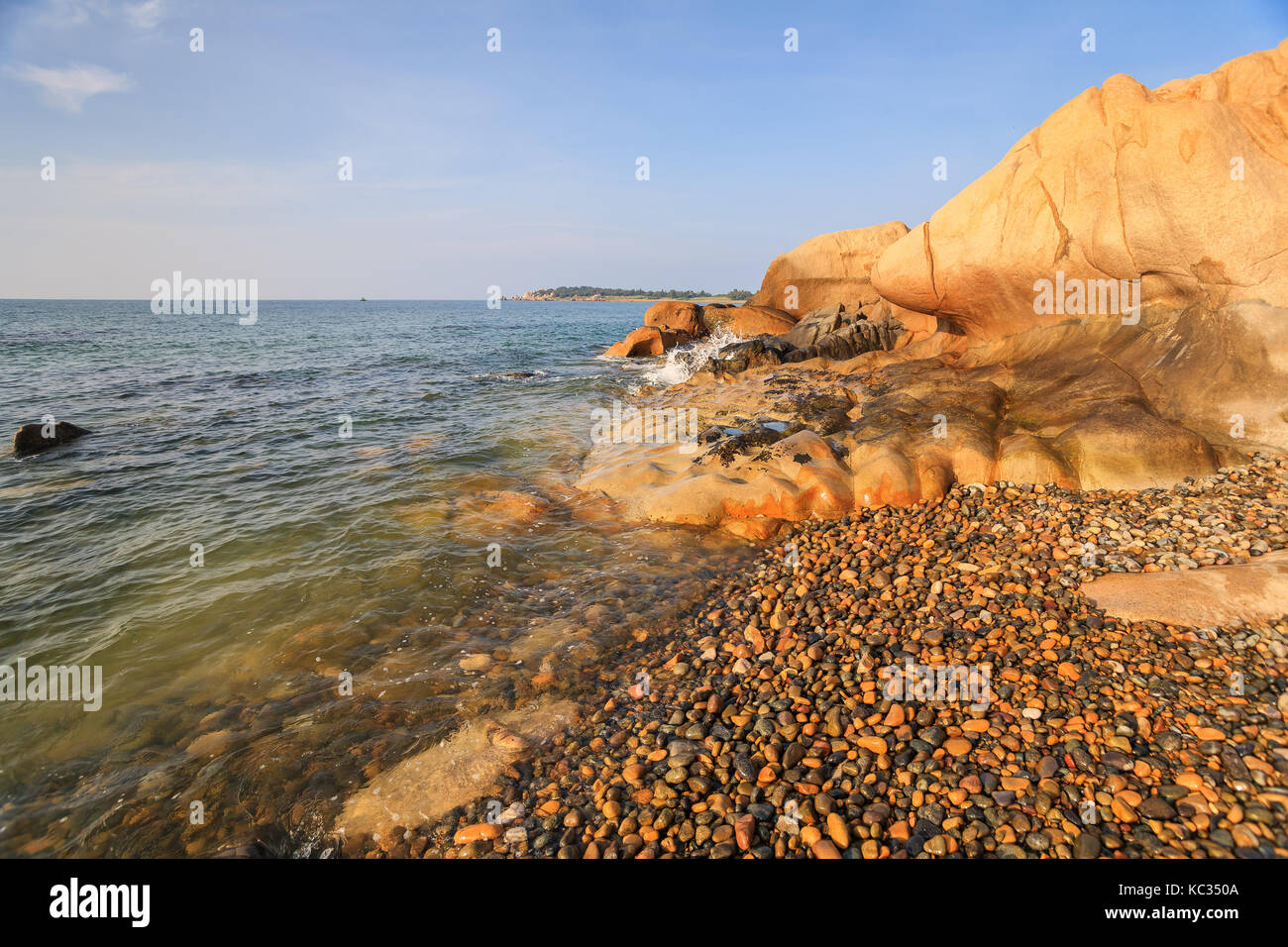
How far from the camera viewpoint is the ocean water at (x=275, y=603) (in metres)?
5.17

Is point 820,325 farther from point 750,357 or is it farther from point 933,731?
point 933,731

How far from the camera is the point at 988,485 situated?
30.7 feet

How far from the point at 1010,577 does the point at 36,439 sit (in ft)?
77.0

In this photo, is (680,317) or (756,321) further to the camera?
(680,317)

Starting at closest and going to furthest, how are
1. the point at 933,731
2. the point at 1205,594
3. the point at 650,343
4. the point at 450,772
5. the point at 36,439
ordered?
the point at 933,731 < the point at 450,772 < the point at 1205,594 < the point at 36,439 < the point at 650,343

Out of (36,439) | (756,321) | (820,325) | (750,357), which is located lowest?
(36,439)

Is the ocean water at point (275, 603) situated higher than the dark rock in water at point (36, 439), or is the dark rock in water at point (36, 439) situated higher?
the dark rock in water at point (36, 439)

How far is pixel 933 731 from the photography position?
4504 millimetres

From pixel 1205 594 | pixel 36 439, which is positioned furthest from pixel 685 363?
pixel 1205 594

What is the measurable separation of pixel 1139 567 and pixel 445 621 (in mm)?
8599

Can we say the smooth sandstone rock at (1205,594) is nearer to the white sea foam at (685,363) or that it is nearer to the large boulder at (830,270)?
the white sea foam at (685,363)

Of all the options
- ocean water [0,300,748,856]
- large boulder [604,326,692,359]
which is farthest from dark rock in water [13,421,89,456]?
large boulder [604,326,692,359]

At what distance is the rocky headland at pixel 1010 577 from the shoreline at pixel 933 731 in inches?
1.0

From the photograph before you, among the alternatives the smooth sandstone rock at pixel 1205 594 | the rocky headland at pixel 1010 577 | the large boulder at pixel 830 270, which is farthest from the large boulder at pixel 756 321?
the smooth sandstone rock at pixel 1205 594
